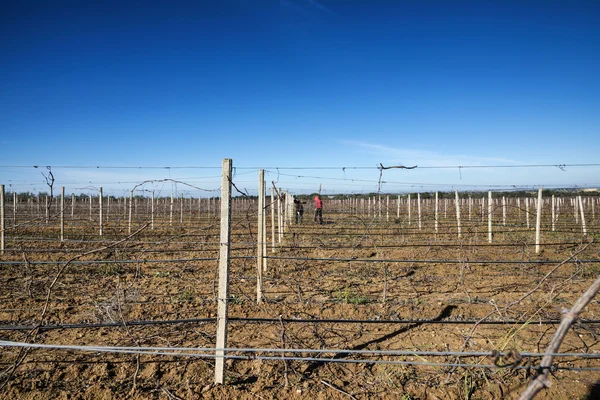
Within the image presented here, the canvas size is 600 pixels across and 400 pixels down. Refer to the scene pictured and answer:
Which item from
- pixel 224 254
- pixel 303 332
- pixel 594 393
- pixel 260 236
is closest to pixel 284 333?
pixel 303 332

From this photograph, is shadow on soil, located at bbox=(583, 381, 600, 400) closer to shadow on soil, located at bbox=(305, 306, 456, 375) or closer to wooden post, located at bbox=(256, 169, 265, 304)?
shadow on soil, located at bbox=(305, 306, 456, 375)

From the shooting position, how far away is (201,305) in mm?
4738

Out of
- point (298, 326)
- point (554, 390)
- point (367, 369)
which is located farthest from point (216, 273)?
point (554, 390)

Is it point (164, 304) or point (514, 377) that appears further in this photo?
point (164, 304)

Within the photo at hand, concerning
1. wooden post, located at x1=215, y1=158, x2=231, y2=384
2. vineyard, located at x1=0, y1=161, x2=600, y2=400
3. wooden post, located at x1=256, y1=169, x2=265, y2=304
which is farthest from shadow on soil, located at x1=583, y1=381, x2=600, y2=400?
A: wooden post, located at x1=256, y1=169, x2=265, y2=304

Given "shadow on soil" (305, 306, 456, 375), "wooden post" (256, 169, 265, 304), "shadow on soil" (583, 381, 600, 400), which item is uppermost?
"wooden post" (256, 169, 265, 304)

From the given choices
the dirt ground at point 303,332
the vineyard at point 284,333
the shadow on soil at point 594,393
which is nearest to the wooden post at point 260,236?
the vineyard at point 284,333

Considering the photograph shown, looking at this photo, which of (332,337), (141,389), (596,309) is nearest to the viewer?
(141,389)

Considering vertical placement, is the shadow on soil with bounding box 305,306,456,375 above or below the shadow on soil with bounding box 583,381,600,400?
above

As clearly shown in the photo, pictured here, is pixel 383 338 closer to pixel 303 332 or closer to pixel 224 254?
pixel 303 332

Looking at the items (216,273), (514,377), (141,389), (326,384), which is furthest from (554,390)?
(216,273)

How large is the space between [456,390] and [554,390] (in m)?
0.81

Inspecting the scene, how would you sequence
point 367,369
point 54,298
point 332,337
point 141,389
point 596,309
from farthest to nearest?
point 54,298, point 596,309, point 332,337, point 367,369, point 141,389

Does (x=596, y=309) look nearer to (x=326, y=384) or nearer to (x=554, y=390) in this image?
(x=554, y=390)
